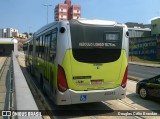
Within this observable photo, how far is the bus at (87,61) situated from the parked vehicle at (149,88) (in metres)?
1.97

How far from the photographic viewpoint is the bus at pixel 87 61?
8.85 metres

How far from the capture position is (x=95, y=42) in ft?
30.5

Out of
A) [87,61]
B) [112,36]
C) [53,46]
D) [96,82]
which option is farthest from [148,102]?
[53,46]

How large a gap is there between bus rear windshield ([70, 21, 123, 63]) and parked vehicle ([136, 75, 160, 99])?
8.39 ft

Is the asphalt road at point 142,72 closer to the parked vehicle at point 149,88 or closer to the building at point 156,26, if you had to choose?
the parked vehicle at point 149,88

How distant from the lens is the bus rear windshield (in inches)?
356

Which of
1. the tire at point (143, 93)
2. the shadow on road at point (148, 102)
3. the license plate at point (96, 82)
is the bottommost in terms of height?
the shadow on road at point (148, 102)

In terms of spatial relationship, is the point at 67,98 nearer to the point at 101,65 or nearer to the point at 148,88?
the point at 101,65

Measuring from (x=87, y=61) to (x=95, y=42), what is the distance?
0.71m

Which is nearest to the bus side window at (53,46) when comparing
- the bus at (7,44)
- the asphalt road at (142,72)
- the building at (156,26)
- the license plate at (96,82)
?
the license plate at (96,82)

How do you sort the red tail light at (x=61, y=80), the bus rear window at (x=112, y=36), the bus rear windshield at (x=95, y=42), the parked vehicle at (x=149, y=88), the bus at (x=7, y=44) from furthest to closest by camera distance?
the bus at (x=7, y=44)
the parked vehicle at (x=149, y=88)
the bus rear window at (x=112, y=36)
the bus rear windshield at (x=95, y=42)
the red tail light at (x=61, y=80)

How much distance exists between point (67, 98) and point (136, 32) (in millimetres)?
86066

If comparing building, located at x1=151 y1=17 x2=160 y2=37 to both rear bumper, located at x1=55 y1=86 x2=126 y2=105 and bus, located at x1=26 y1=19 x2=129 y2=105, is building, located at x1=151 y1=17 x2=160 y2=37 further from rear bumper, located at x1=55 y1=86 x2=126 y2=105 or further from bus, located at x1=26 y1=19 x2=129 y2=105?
rear bumper, located at x1=55 y1=86 x2=126 y2=105

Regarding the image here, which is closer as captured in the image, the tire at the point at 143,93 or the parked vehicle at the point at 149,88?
the parked vehicle at the point at 149,88
